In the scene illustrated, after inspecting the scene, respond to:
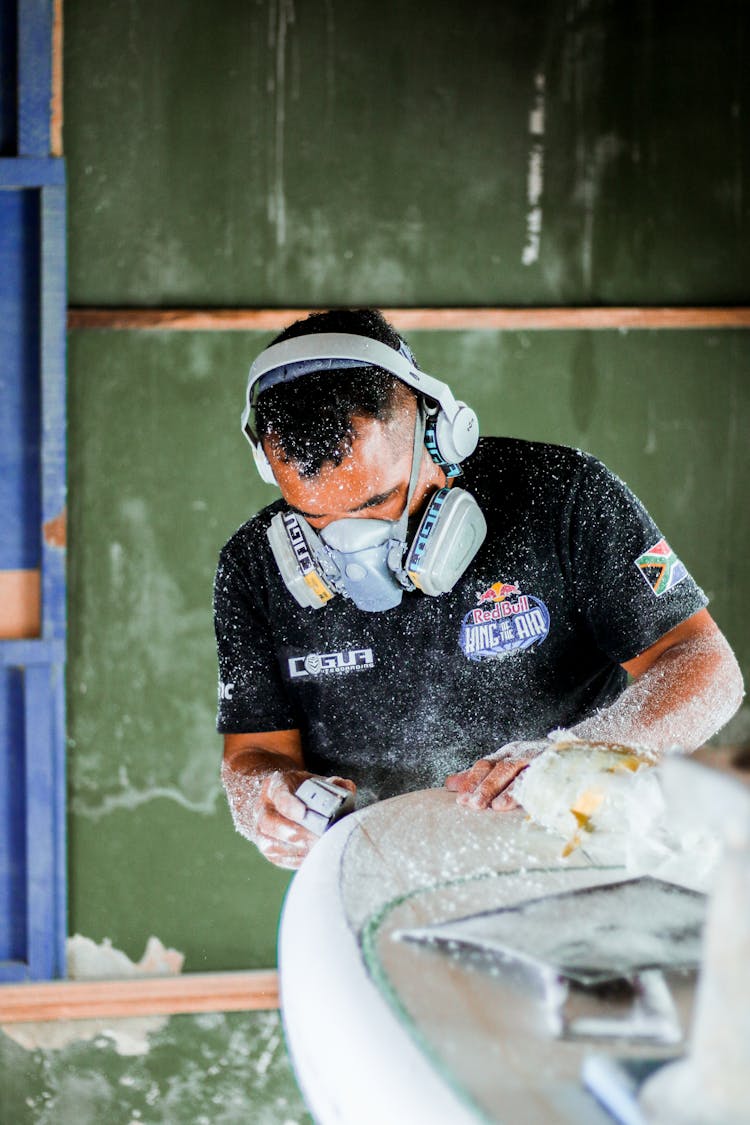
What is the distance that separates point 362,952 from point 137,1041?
2446mm

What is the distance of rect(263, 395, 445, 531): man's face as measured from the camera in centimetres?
177

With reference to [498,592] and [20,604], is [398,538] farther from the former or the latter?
[20,604]

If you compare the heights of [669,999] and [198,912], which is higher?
[669,999]

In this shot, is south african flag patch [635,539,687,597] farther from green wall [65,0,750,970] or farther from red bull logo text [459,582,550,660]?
green wall [65,0,750,970]

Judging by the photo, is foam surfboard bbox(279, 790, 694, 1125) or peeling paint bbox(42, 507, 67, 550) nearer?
foam surfboard bbox(279, 790, 694, 1125)

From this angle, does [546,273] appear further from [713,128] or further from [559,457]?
[559,457]

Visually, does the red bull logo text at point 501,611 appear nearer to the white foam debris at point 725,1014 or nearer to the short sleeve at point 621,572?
the short sleeve at point 621,572

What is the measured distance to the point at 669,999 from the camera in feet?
2.93

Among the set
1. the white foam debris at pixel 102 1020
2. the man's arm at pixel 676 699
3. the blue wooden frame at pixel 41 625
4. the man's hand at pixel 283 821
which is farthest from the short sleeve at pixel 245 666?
the white foam debris at pixel 102 1020

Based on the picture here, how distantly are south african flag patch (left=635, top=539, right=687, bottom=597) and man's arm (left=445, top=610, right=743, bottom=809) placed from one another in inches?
3.4

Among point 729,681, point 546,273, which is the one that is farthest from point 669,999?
point 546,273

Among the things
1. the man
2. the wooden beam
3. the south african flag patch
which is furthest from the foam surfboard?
the wooden beam

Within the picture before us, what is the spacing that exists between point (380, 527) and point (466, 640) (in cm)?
43

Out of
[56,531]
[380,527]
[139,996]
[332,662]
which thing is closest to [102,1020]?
[139,996]
